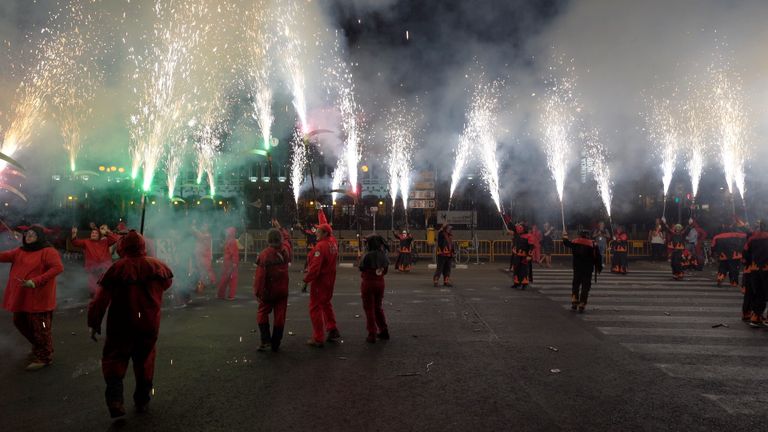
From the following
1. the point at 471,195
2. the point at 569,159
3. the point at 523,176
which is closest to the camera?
the point at 569,159

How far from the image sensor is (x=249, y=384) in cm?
478

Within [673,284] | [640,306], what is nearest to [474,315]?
[640,306]

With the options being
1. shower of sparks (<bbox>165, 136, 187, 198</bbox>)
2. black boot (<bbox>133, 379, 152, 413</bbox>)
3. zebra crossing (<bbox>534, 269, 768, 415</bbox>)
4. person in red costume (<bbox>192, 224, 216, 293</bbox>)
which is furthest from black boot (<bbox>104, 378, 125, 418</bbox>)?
shower of sparks (<bbox>165, 136, 187, 198</bbox>)

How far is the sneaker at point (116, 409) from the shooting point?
3.87 meters

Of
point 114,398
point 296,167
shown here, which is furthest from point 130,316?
point 296,167

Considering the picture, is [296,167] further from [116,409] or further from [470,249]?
[116,409]

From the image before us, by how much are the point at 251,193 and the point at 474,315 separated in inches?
1813

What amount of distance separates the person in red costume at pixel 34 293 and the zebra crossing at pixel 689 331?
6980 millimetres

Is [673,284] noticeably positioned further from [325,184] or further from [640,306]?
[325,184]

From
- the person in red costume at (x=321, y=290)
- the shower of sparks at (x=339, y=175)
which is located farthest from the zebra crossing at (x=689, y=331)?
the shower of sparks at (x=339, y=175)

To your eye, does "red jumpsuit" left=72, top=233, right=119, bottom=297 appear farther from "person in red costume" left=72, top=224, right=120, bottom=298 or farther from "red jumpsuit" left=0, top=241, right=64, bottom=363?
"red jumpsuit" left=0, top=241, right=64, bottom=363

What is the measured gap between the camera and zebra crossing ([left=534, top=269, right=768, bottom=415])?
495 centimetres

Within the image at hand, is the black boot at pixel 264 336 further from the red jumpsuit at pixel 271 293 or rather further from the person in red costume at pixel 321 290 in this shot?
the person in red costume at pixel 321 290

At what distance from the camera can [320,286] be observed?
6469 millimetres
